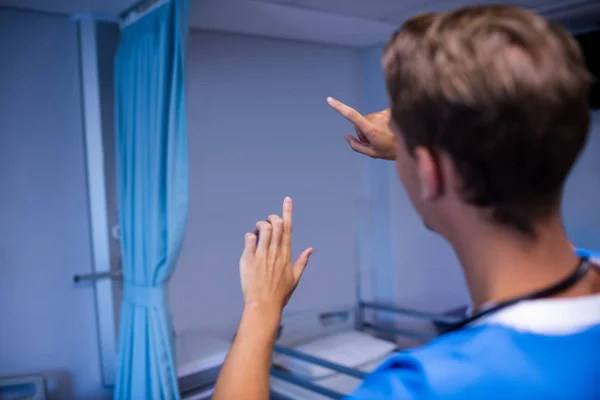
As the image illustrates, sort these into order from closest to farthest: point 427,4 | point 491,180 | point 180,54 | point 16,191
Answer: point 491,180, point 180,54, point 16,191, point 427,4

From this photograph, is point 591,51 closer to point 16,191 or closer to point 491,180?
point 491,180

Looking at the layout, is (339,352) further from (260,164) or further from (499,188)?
(499,188)

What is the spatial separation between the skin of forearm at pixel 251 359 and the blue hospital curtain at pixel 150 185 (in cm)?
99

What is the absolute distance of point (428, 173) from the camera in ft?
1.76

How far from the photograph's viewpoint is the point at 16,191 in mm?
1965

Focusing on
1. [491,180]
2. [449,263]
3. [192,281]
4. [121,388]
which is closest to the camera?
[491,180]

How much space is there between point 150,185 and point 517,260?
1.37m

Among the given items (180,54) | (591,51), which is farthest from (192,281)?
(591,51)

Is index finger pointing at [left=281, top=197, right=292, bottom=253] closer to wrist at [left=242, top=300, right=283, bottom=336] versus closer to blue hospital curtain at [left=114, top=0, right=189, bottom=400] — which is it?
wrist at [left=242, top=300, right=283, bottom=336]

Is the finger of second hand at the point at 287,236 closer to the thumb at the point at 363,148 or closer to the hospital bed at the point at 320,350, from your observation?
the thumb at the point at 363,148

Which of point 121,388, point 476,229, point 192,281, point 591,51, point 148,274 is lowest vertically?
point 121,388

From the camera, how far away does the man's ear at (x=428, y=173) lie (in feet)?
1.75

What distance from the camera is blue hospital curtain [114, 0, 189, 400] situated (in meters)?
1.59

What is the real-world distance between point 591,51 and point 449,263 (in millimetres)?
1429
